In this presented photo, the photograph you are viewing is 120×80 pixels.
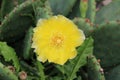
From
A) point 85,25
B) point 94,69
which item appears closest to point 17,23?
point 85,25

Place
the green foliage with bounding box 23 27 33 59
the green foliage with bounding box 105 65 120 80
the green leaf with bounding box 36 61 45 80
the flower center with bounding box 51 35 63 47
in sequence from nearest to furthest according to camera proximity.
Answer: the flower center with bounding box 51 35 63 47, the green leaf with bounding box 36 61 45 80, the green foliage with bounding box 23 27 33 59, the green foliage with bounding box 105 65 120 80

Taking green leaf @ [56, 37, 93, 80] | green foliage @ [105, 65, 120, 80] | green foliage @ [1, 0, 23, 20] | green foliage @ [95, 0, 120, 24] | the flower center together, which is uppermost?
the flower center

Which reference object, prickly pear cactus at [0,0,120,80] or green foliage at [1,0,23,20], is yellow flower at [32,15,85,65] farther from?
green foliage at [1,0,23,20]

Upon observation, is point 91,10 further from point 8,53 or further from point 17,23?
point 8,53

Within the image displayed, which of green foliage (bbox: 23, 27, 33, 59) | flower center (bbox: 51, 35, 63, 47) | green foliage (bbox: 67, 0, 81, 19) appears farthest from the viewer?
green foliage (bbox: 67, 0, 81, 19)

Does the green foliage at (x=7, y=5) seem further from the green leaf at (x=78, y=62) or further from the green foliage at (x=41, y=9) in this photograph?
the green leaf at (x=78, y=62)

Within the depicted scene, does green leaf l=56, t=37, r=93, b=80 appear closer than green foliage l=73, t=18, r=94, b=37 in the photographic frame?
Yes

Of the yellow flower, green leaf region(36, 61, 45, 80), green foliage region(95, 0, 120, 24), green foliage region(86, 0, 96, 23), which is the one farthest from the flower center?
green foliage region(95, 0, 120, 24)

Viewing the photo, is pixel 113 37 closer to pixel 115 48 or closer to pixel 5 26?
pixel 115 48

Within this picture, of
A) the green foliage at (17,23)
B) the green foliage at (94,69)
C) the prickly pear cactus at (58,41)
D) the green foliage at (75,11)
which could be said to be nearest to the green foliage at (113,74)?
the prickly pear cactus at (58,41)
